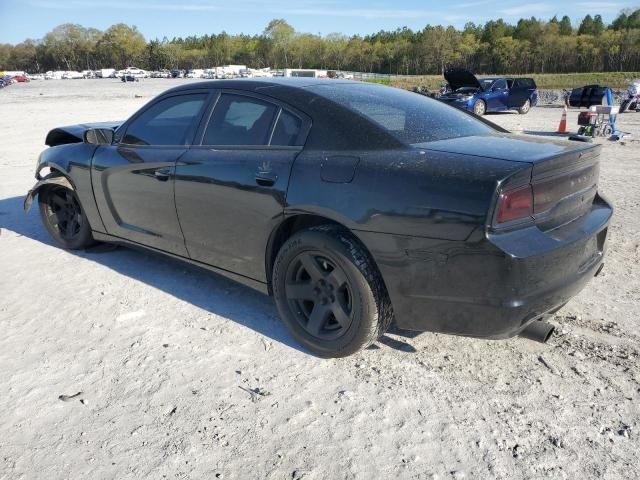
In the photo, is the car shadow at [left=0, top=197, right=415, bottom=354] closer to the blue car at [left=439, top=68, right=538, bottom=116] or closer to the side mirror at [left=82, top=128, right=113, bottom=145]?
the side mirror at [left=82, top=128, right=113, bottom=145]

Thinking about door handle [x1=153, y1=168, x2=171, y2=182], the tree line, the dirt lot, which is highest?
the tree line

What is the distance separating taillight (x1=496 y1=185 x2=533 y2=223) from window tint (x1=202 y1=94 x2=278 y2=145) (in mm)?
1509

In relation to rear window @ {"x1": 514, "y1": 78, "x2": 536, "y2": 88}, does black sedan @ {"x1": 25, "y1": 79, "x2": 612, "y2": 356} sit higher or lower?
lower

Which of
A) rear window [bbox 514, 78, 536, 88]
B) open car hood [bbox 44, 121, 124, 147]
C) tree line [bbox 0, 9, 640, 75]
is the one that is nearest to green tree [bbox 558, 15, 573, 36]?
tree line [bbox 0, 9, 640, 75]

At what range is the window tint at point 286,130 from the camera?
3152mm

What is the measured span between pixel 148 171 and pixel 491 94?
19.8 meters

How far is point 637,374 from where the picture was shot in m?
2.83

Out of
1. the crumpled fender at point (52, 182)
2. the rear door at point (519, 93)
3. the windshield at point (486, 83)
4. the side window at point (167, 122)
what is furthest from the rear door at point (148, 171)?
the rear door at point (519, 93)

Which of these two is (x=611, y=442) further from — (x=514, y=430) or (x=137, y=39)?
(x=137, y=39)

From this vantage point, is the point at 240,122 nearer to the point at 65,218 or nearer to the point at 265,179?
the point at 265,179

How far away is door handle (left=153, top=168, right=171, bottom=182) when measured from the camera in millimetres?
3734

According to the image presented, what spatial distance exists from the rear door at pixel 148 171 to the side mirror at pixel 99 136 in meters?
0.05

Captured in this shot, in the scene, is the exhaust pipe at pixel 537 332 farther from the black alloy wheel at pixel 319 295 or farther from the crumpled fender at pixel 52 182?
the crumpled fender at pixel 52 182

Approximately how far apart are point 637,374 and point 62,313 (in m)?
3.62
